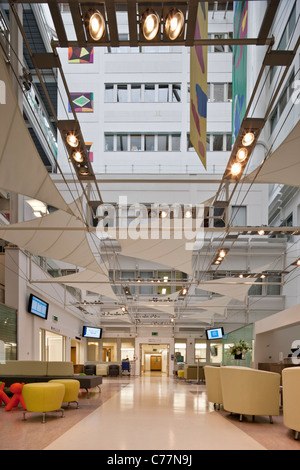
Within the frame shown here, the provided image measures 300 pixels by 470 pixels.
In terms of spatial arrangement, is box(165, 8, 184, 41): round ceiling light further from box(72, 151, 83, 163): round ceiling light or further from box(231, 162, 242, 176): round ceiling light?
box(231, 162, 242, 176): round ceiling light

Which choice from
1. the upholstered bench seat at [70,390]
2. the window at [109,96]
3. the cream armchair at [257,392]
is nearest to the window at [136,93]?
the window at [109,96]

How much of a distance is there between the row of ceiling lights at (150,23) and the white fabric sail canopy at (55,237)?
581 cm

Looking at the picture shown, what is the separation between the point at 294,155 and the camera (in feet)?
22.6

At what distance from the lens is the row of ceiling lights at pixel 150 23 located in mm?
3873

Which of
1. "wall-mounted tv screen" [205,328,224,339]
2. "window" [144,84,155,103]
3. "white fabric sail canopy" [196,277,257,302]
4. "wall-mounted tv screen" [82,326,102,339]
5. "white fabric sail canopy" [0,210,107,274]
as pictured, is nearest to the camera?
"white fabric sail canopy" [0,210,107,274]

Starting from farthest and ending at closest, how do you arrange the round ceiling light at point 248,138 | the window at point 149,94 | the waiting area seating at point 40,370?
the window at point 149,94, the waiting area seating at point 40,370, the round ceiling light at point 248,138

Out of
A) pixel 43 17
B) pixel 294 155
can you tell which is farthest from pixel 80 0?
pixel 43 17

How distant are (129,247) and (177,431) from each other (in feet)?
17.9

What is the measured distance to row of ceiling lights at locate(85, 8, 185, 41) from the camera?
3.87 meters

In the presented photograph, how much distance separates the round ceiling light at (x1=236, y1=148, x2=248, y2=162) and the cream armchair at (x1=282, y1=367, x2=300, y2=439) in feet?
10.2

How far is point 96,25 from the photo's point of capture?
393 centimetres

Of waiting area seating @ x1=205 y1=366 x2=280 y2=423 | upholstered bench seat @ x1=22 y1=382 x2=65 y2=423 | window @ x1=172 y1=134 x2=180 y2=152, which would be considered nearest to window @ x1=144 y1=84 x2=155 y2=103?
window @ x1=172 y1=134 x2=180 y2=152

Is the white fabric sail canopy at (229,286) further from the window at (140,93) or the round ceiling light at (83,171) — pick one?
the window at (140,93)
